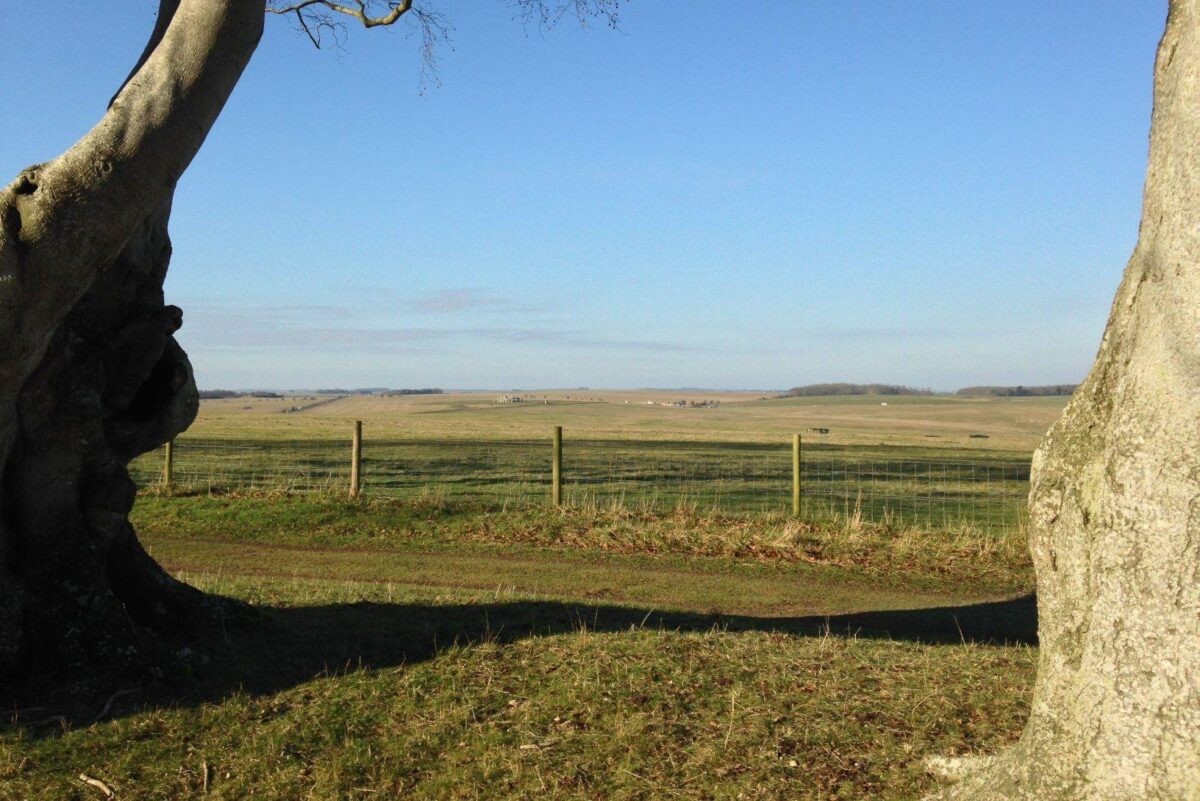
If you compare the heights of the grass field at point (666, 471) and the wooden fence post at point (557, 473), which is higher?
the wooden fence post at point (557, 473)

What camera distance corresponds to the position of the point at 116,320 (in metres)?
7.25

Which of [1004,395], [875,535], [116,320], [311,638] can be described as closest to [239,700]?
[311,638]

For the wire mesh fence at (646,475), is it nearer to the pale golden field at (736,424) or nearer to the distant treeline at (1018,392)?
the pale golden field at (736,424)

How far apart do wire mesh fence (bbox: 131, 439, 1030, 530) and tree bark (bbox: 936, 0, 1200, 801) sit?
11982 millimetres

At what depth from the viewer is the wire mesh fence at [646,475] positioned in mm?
21688

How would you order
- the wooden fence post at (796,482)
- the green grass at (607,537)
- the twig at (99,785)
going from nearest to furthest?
1. the twig at (99,785)
2. the green grass at (607,537)
3. the wooden fence post at (796,482)

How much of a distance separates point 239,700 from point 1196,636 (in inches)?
199

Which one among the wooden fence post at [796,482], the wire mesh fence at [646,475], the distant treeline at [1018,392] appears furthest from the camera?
the distant treeline at [1018,392]

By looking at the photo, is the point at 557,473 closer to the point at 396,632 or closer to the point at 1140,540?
the point at 396,632

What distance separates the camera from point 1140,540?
370cm

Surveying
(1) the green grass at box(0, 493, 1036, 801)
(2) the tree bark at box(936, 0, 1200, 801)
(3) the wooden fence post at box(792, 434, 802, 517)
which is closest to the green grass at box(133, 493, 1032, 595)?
(3) the wooden fence post at box(792, 434, 802, 517)

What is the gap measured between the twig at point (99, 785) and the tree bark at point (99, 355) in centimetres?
131

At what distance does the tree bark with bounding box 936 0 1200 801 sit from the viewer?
11.8 feet

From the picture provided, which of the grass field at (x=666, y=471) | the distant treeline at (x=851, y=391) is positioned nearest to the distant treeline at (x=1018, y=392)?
the distant treeline at (x=851, y=391)
